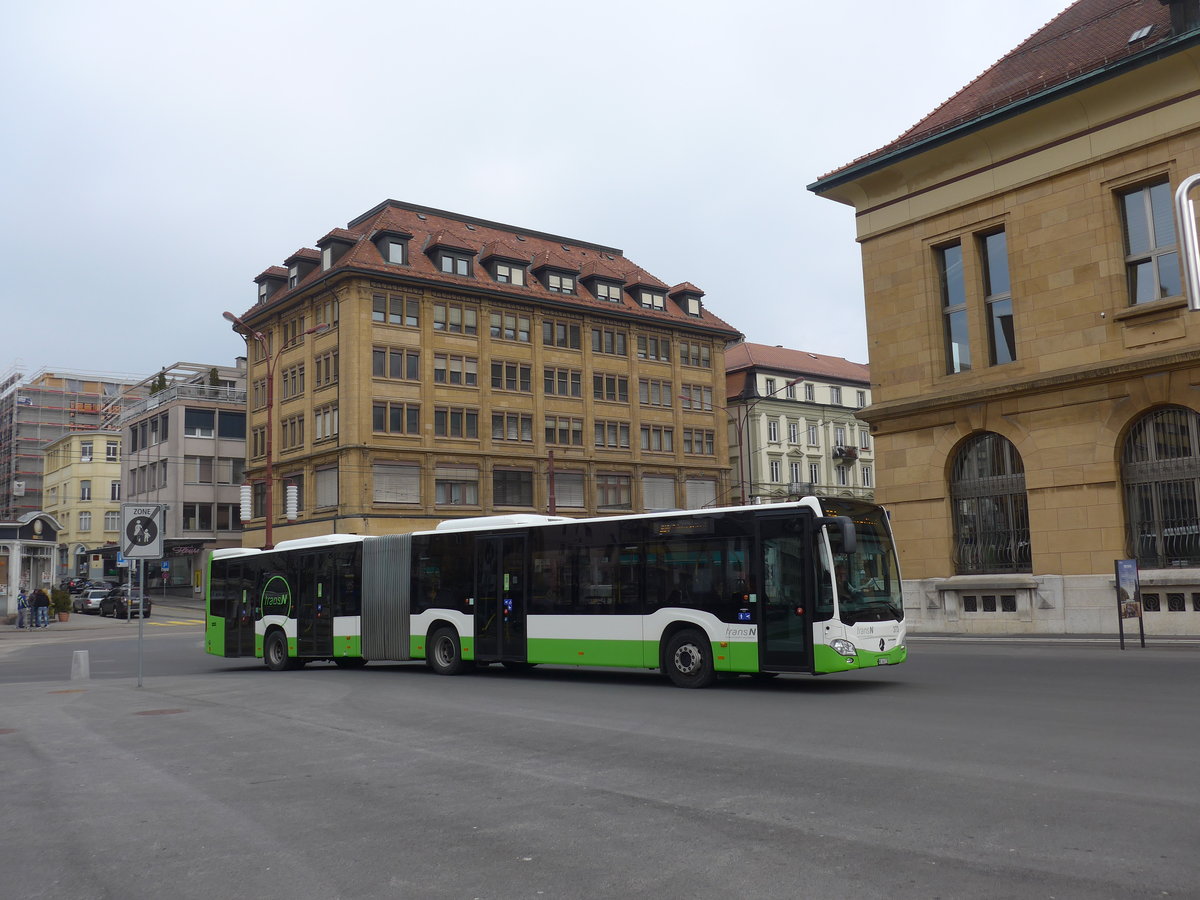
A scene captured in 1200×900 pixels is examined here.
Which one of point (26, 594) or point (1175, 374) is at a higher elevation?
point (1175, 374)

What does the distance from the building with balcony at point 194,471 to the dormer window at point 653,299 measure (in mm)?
29385

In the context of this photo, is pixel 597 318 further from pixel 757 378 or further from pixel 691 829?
pixel 691 829

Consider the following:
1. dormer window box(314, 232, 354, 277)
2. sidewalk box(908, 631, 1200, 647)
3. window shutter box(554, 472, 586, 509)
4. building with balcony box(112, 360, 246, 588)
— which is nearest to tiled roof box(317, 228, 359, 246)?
dormer window box(314, 232, 354, 277)

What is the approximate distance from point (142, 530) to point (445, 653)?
5.84 m

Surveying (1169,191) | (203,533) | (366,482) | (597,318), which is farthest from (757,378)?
(1169,191)

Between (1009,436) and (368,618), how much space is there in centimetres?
1685

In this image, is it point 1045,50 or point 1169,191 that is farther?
point 1045,50

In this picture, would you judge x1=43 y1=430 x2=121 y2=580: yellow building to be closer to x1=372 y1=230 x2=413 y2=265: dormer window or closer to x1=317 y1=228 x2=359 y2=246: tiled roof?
x1=317 y1=228 x2=359 y2=246: tiled roof

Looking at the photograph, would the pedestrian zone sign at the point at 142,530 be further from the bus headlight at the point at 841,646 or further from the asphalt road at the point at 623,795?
the bus headlight at the point at 841,646

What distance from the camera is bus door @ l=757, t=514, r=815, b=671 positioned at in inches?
602

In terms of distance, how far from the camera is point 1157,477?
982 inches

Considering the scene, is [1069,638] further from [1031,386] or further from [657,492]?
[657,492]

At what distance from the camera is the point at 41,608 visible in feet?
152

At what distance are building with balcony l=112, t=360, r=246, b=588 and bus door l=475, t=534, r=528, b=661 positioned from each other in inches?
2233
